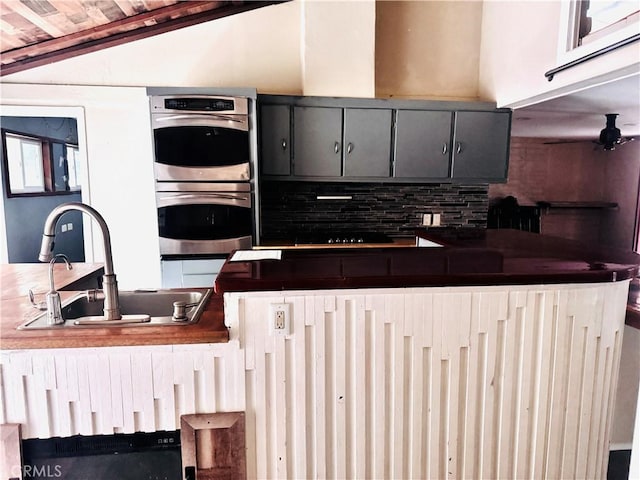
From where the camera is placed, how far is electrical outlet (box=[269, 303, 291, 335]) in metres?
1.44

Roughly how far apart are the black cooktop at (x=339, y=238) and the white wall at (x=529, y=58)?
1.55 m

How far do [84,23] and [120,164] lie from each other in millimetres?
1080

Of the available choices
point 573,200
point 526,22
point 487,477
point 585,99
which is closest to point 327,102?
point 526,22

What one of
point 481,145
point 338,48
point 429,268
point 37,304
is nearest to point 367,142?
point 338,48

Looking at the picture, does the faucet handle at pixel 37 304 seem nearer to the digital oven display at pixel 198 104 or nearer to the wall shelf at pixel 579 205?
the digital oven display at pixel 198 104

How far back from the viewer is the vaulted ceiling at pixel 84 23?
273cm

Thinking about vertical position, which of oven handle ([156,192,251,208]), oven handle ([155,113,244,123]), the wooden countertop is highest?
oven handle ([155,113,244,123])

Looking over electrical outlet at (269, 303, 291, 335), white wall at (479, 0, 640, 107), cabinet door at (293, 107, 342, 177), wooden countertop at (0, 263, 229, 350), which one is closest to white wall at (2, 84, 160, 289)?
cabinet door at (293, 107, 342, 177)

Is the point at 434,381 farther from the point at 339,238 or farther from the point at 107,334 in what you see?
the point at 339,238

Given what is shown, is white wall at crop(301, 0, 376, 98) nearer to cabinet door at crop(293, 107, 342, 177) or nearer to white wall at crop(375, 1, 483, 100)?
cabinet door at crop(293, 107, 342, 177)

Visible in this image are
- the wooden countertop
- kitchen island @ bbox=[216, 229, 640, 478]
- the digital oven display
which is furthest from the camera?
the digital oven display

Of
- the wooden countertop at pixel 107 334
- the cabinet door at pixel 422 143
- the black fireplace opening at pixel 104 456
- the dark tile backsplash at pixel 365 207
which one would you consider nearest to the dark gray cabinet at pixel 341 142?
the cabinet door at pixel 422 143

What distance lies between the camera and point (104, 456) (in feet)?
4.75

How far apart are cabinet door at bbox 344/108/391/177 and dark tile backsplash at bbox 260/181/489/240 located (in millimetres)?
379
